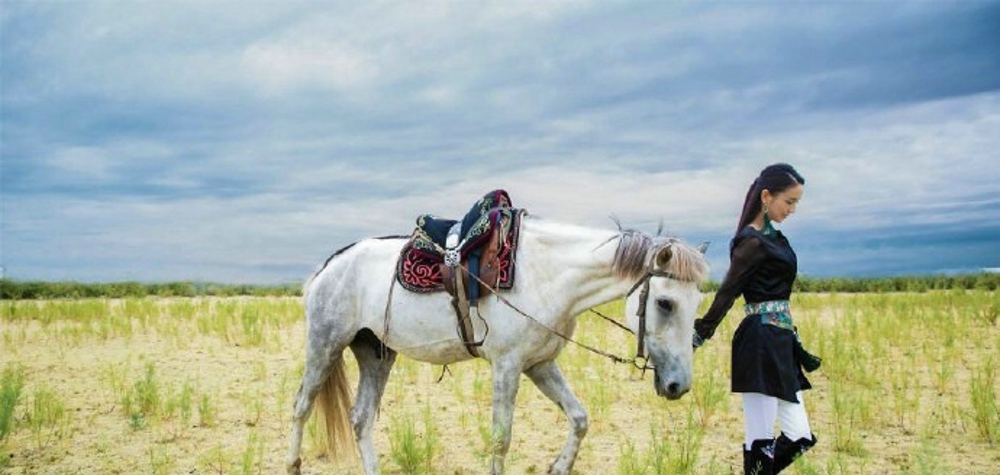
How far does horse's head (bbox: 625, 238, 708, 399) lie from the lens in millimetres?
4070

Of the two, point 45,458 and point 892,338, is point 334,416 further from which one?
point 892,338

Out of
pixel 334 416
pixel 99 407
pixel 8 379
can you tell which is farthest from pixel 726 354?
pixel 8 379

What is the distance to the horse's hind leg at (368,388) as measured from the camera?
520 centimetres

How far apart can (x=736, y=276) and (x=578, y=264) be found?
944 millimetres

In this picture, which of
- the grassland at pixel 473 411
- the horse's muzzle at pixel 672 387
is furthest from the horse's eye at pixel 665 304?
the grassland at pixel 473 411

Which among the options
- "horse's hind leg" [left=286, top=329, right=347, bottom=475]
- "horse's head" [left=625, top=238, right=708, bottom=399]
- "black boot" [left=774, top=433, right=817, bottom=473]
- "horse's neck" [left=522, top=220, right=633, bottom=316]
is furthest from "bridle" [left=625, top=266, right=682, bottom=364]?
"horse's hind leg" [left=286, top=329, right=347, bottom=475]

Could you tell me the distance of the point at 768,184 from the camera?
406 centimetres

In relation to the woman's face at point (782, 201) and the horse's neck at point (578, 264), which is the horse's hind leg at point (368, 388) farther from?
the woman's face at point (782, 201)

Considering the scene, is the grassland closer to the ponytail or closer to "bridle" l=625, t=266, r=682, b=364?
"bridle" l=625, t=266, r=682, b=364

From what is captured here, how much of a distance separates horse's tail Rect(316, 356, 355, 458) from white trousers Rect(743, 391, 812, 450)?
116 inches

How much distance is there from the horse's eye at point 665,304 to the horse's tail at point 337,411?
257 centimetres

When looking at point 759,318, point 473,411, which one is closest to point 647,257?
point 759,318

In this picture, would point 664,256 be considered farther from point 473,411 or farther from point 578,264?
point 473,411

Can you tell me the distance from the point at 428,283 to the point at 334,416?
1.49 m
